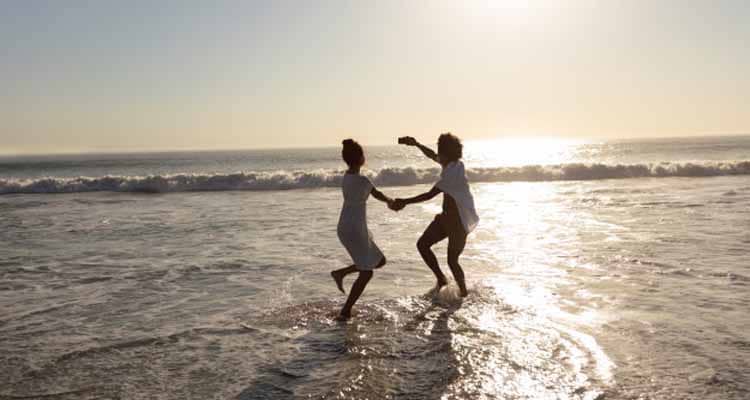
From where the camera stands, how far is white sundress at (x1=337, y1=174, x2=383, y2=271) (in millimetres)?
5926

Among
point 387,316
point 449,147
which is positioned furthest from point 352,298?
point 449,147

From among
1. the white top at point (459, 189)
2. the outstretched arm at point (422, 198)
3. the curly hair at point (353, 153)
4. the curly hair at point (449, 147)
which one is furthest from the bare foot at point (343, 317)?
the curly hair at point (449, 147)

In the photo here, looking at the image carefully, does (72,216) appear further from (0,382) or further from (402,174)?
(402,174)

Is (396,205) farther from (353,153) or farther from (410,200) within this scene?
(353,153)

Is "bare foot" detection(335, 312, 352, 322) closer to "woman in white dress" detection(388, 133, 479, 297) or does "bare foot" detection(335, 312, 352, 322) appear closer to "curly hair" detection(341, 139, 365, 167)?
"woman in white dress" detection(388, 133, 479, 297)

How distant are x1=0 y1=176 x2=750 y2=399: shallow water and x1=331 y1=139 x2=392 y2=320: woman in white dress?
36 cm

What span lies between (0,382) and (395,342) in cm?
323

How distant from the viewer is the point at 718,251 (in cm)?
881

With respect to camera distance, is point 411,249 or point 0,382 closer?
point 0,382

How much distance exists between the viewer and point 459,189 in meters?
6.73

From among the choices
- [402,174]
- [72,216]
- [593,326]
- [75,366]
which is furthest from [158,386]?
[402,174]

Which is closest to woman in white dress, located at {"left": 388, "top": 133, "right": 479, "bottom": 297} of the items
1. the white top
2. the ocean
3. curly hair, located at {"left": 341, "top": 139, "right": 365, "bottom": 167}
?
the white top

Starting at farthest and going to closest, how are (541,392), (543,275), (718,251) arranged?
(718,251) < (543,275) < (541,392)

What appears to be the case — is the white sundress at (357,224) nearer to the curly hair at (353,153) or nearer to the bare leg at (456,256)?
the curly hair at (353,153)
